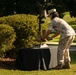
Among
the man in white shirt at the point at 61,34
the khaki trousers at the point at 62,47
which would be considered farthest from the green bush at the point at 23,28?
the khaki trousers at the point at 62,47

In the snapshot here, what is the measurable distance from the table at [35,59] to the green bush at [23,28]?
72.5 inches

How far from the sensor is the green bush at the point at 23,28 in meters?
12.1

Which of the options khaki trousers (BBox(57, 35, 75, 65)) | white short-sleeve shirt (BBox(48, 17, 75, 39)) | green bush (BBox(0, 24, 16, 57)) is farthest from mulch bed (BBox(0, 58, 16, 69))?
white short-sleeve shirt (BBox(48, 17, 75, 39))

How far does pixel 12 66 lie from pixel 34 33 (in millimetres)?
1870

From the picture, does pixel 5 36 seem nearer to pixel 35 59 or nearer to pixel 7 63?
pixel 7 63

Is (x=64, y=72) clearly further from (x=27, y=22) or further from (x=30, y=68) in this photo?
(x=27, y=22)

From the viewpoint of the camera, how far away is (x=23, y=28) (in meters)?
12.1

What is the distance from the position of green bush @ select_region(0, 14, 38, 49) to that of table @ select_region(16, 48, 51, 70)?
1.84 m

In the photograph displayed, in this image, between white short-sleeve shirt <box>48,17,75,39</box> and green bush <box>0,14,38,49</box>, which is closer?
white short-sleeve shirt <box>48,17,75,39</box>

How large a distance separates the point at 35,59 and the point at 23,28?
2.13 metres

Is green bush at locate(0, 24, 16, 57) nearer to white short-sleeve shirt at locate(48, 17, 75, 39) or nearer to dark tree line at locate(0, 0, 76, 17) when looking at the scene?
white short-sleeve shirt at locate(48, 17, 75, 39)

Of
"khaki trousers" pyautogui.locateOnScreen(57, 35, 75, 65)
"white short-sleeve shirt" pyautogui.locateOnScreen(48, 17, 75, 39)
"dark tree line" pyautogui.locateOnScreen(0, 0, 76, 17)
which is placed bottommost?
"dark tree line" pyautogui.locateOnScreen(0, 0, 76, 17)

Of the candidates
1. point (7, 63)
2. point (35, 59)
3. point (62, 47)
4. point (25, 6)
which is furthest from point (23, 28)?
point (25, 6)

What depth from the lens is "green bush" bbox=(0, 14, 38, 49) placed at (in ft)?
39.8
